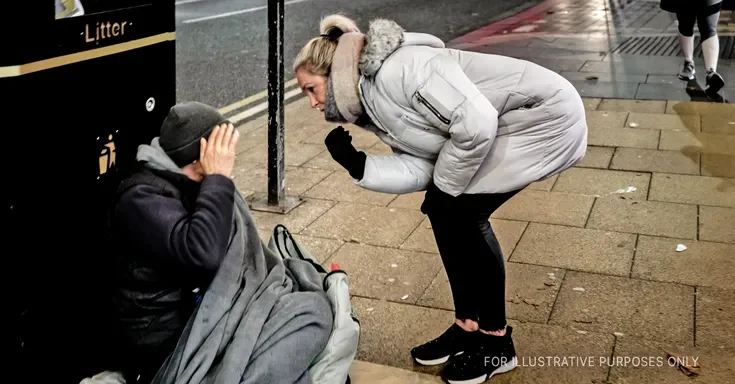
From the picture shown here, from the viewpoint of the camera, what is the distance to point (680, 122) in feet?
23.6

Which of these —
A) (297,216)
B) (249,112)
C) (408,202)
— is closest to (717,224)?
(408,202)

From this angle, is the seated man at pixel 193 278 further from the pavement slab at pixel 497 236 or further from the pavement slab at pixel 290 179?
the pavement slab at pixel 290 179

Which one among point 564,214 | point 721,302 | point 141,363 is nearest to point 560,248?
point 564,214

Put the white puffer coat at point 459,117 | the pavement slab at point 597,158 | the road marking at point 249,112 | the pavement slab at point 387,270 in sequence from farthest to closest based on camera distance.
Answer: the road marking at point 249,112 < the pavement slab at point 597,158 < the pavement slab at point 387,270 < the white puffer coat at point 459,117

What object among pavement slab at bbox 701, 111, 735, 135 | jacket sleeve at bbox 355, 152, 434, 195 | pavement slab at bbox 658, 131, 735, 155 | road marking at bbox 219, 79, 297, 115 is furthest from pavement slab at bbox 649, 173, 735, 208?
road marking at bbox 219, 79, 297, 115

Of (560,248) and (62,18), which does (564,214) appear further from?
(62,18)

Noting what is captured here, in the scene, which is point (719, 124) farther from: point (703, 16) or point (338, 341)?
point (338, 341)

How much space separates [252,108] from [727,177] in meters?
4.35

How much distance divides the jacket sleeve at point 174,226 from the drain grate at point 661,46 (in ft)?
28.8

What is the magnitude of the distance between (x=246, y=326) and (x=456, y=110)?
1014mm

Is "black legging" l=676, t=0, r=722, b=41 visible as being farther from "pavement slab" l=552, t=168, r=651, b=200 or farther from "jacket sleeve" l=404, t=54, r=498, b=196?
"jacket sleeve" l=404, t=54, r=498, b=196

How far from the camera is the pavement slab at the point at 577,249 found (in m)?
4.50

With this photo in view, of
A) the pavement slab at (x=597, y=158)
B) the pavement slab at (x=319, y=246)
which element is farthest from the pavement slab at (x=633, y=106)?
the pavement slab at (x=319, y=246)

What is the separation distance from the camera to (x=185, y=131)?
2.82m
